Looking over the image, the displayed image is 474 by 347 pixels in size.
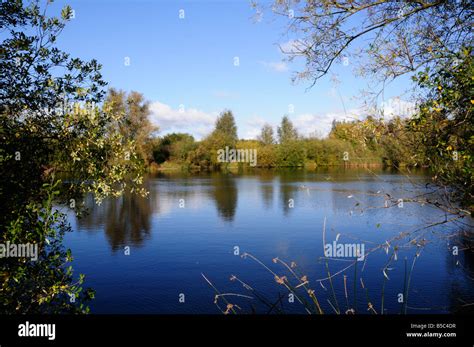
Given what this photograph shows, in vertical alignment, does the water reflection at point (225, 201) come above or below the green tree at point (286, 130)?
below

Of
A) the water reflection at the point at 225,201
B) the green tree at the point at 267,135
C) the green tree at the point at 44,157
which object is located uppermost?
the green tree at the point at 267,135

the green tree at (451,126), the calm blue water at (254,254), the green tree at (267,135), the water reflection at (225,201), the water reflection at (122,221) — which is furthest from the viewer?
the green tree at (267,135)

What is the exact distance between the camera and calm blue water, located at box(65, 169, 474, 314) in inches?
443

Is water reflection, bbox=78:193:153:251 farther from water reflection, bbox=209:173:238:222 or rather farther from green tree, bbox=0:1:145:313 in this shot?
green tree, bbox=0:1:145:313

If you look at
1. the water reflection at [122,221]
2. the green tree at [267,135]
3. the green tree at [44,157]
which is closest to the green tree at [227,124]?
the green tree at [267,135]

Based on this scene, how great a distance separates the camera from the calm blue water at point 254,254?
11250mm

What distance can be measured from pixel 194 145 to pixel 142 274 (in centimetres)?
6692

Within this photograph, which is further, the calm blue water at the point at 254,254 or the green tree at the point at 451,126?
the calm blue water at the point at 254,254

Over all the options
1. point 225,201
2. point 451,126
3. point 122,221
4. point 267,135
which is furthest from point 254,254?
point 267,135

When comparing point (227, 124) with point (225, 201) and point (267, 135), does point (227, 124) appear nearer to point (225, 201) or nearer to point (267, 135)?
point (267, 135)

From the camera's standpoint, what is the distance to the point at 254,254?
1633 cm

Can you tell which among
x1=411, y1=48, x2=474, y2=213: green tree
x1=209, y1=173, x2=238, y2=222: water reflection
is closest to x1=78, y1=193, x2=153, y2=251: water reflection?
x1=209, y1=173, x2=238, y2=222: water reflection

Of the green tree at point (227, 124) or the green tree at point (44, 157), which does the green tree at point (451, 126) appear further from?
the green tree at point (227, 124)

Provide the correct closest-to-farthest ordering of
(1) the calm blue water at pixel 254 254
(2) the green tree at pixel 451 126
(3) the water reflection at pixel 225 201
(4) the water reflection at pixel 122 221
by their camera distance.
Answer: (2) the green tree at pixel 451 126 → (1) the calm blue water at pixel 254 254 → (4) the water reflection at pixel 122 221 → (3) the water reflection at pixel 225 201
